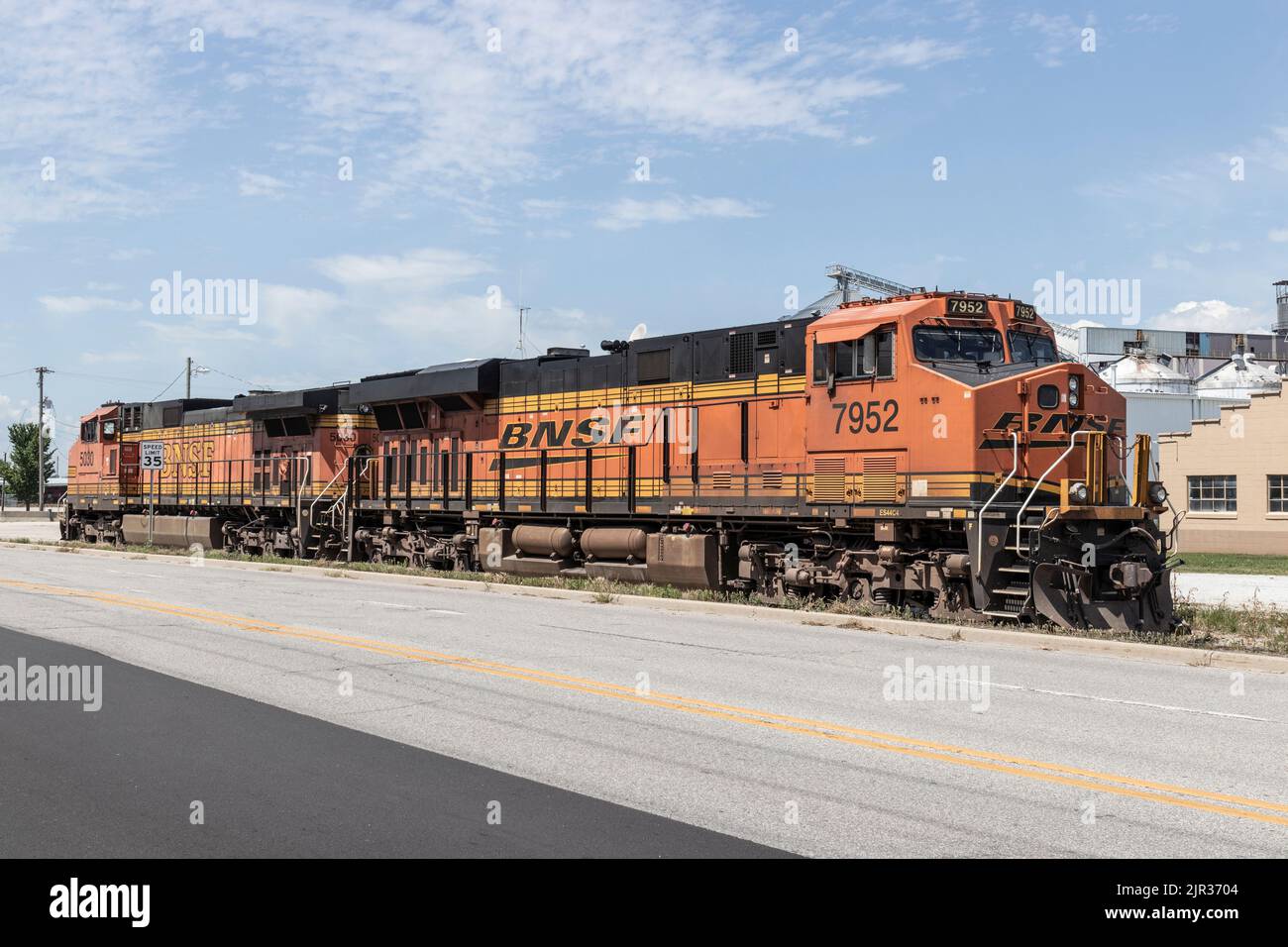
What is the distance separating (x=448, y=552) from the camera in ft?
85.0

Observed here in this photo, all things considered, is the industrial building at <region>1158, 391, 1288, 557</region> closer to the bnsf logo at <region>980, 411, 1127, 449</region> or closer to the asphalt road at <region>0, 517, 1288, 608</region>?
the asphalt road at <region>0, 517, 1288, 608</region>

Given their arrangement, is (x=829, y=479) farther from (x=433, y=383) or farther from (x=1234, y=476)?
(x=1234, y=476)

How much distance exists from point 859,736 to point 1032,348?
960cm

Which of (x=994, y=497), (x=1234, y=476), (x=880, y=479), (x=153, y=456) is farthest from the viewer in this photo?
(x=1234, y=476)

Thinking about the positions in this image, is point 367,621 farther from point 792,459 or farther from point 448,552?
point 448,552

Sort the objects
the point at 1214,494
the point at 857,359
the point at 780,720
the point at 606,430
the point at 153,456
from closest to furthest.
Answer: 1. the point at 780,720
2. the point at 857,359
3. the point at 606,430
4. the point at 153,456
5. the point at 1214,494

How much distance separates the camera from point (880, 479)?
54.3ft

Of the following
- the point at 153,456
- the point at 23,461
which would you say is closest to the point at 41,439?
the point at 23,461

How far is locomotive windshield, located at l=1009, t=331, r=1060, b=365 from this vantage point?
16.4 m

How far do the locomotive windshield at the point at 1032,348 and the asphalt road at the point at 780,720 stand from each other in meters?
4.47

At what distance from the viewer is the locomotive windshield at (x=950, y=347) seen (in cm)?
1608

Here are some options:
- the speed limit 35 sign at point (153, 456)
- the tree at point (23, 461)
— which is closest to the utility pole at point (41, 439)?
the tree at point (23, 461)

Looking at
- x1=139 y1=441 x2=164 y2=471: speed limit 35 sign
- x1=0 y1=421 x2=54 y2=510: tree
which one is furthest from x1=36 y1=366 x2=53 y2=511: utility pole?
x1=139 y1=441 x2=164 y2=471: speed limit 35 sign

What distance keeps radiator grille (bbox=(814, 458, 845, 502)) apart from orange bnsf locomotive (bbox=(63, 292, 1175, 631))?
33mm
